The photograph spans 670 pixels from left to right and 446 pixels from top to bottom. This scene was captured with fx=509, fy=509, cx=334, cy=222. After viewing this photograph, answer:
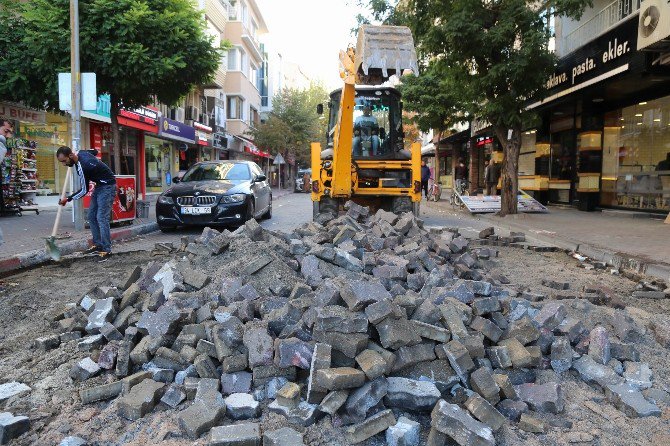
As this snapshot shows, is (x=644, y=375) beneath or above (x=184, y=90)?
beneath

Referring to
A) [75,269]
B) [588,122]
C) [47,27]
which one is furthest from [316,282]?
[588,122]

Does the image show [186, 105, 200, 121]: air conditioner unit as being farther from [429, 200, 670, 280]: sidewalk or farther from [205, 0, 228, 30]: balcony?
[429, 200, 670, 280]: sidewalk

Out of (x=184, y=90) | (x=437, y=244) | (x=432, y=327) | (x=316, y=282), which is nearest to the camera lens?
(x=432, y=327)

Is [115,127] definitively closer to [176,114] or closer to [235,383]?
[235,383]

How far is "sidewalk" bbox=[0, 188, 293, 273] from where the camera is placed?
7.46m

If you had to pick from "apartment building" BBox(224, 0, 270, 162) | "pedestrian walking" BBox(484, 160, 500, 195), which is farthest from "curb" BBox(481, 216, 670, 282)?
"apartment building" BBox(224, 0, 270, 162)

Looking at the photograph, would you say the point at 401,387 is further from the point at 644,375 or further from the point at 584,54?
the point at 584,54

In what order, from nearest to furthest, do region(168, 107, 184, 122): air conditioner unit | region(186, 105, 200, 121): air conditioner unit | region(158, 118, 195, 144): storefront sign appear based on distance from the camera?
1. region(158, 118, 195, 144): storefront sign
2. region(168, 107, 184, 122): air conditioner unit
3. region(186, 105, 200, 121): air conditioner unit

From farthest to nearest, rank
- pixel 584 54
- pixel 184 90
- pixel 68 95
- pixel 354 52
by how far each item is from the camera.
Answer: pixel 584 54
pixel 184 90
pixel 68 95
pixel 354 52

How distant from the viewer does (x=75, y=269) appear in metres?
7.13

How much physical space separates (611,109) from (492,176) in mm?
5664

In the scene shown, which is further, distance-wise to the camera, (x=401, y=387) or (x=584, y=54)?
(x=584, y=54)

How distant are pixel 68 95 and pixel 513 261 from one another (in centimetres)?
935

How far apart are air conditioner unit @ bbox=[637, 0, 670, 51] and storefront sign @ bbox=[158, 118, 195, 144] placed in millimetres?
19689
